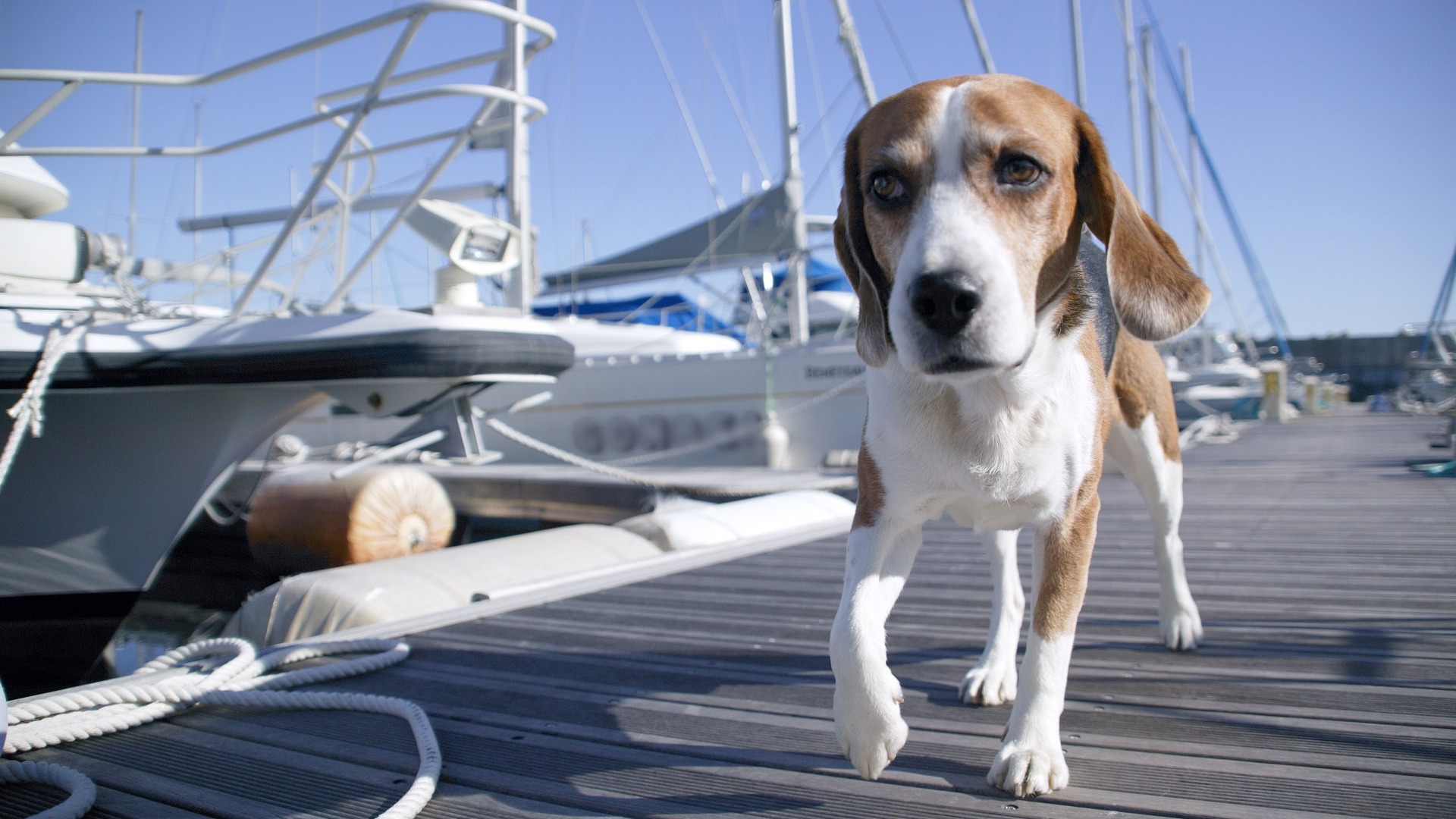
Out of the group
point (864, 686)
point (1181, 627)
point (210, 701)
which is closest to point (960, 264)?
point (864, 686)

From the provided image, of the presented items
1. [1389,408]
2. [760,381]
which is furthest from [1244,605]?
[1389,408]

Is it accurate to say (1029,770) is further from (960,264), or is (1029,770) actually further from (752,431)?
(752,431)

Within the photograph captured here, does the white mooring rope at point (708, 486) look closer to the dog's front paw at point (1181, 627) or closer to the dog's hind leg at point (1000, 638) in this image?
the dog's front paw at point (1181, 627)

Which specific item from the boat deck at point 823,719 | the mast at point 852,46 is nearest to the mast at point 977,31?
the mast at point 852,46

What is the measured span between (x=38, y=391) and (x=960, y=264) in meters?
4.64

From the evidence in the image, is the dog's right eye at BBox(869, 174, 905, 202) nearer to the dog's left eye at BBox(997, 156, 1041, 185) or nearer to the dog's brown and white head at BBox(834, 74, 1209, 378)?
the dog's brown and white head at BBox(834, 74, 1209, 378)

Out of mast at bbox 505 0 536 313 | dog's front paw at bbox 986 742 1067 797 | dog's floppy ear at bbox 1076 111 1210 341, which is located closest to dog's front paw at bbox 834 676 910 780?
dog's front paw at bbox 986 742 1067 797

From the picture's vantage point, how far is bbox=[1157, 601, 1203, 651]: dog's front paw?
2.51 meters

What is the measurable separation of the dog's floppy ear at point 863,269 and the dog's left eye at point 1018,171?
0.25 m

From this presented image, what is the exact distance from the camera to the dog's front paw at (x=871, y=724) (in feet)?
4.90

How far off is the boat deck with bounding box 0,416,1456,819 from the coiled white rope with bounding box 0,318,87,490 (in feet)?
7.96

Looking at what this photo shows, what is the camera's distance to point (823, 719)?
2109 millimetres

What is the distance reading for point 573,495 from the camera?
28.5ft

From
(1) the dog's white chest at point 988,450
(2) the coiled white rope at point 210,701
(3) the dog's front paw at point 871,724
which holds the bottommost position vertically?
(2) the coiled white rope at point 210,701
